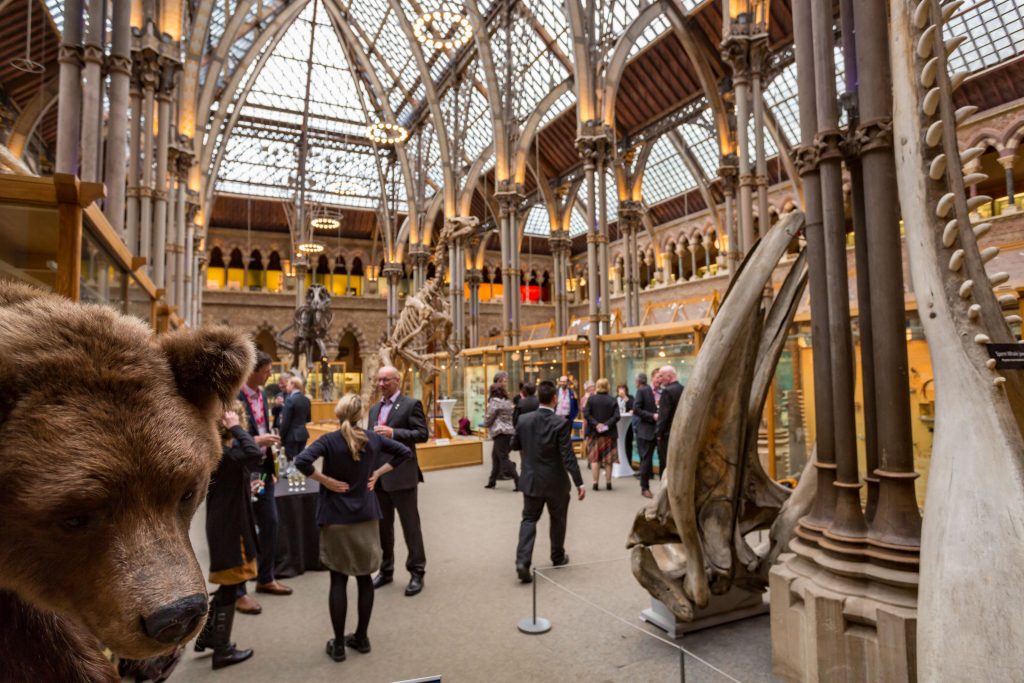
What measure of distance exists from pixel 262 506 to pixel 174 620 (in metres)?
3.78

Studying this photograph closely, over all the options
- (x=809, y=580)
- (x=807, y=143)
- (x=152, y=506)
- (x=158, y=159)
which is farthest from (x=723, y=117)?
(x=152, y=506)

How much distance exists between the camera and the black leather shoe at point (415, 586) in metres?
4.20

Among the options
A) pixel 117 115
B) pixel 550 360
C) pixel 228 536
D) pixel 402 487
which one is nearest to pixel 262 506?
pixel 228 536

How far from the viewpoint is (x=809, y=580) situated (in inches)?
103

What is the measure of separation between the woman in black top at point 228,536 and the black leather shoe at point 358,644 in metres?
0.51

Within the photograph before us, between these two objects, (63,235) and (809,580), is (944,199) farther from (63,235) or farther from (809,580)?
(63,235)

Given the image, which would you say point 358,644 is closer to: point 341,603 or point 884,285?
point 341,603

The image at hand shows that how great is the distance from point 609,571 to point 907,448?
258cm

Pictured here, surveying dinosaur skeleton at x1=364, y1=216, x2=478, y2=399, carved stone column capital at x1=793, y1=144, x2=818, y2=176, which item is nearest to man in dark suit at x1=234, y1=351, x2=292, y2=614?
carved stone column capital at x1=793, y1=144, x2=818, y2=176

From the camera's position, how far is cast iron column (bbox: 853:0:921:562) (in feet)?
8.23

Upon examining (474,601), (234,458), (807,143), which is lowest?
(474,601)

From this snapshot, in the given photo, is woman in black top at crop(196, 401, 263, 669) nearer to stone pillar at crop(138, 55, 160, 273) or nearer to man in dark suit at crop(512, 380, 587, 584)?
man in dark suit at crop(512, 380, 587, 584)

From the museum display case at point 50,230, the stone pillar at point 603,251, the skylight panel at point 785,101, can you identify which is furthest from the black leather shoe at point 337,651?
the skylight panel at point 785,101

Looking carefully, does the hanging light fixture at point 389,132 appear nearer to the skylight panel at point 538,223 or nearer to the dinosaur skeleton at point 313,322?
the dinosaur skeleton at point 313,322
